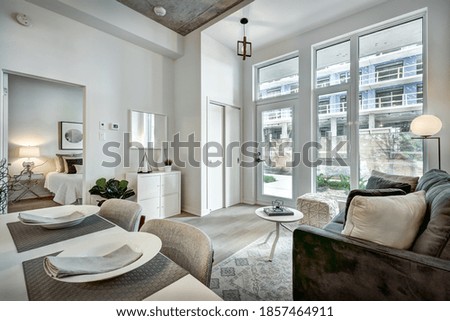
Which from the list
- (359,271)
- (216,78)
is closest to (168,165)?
(216,78)

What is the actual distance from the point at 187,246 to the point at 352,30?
12.6 ft

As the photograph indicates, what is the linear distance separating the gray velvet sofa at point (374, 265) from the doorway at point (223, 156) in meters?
2.63

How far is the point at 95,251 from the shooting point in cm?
77

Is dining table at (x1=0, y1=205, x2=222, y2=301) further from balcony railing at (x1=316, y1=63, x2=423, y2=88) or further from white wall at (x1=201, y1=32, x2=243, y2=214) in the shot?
balcony railing at (x1=316, y1=63, x2=423, y2=88)

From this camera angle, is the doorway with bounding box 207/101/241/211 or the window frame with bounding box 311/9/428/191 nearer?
the window frame with bounding box 311/9/428/191

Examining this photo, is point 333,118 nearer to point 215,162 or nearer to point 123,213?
point 215,162

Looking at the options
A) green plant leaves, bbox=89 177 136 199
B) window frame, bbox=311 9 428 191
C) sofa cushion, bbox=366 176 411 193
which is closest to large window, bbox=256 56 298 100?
window frame, bbox=311 9 428 191

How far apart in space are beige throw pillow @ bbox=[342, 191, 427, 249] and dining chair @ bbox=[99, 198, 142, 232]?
1263 mm

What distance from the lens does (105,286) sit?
630 millimetres

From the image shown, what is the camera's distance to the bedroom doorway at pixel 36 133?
425cm

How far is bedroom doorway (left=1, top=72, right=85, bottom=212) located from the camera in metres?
4.25

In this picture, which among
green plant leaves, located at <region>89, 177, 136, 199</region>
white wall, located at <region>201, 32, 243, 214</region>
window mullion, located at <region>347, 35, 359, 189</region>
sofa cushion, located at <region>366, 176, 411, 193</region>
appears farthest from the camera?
white wall, located at <region>201, 32, 243, 214</region>

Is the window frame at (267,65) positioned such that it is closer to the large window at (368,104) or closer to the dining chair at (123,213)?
the large window at (368,104)

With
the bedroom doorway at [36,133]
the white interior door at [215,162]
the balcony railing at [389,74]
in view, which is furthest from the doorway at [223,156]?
the bedroom doorway at [36,133]
